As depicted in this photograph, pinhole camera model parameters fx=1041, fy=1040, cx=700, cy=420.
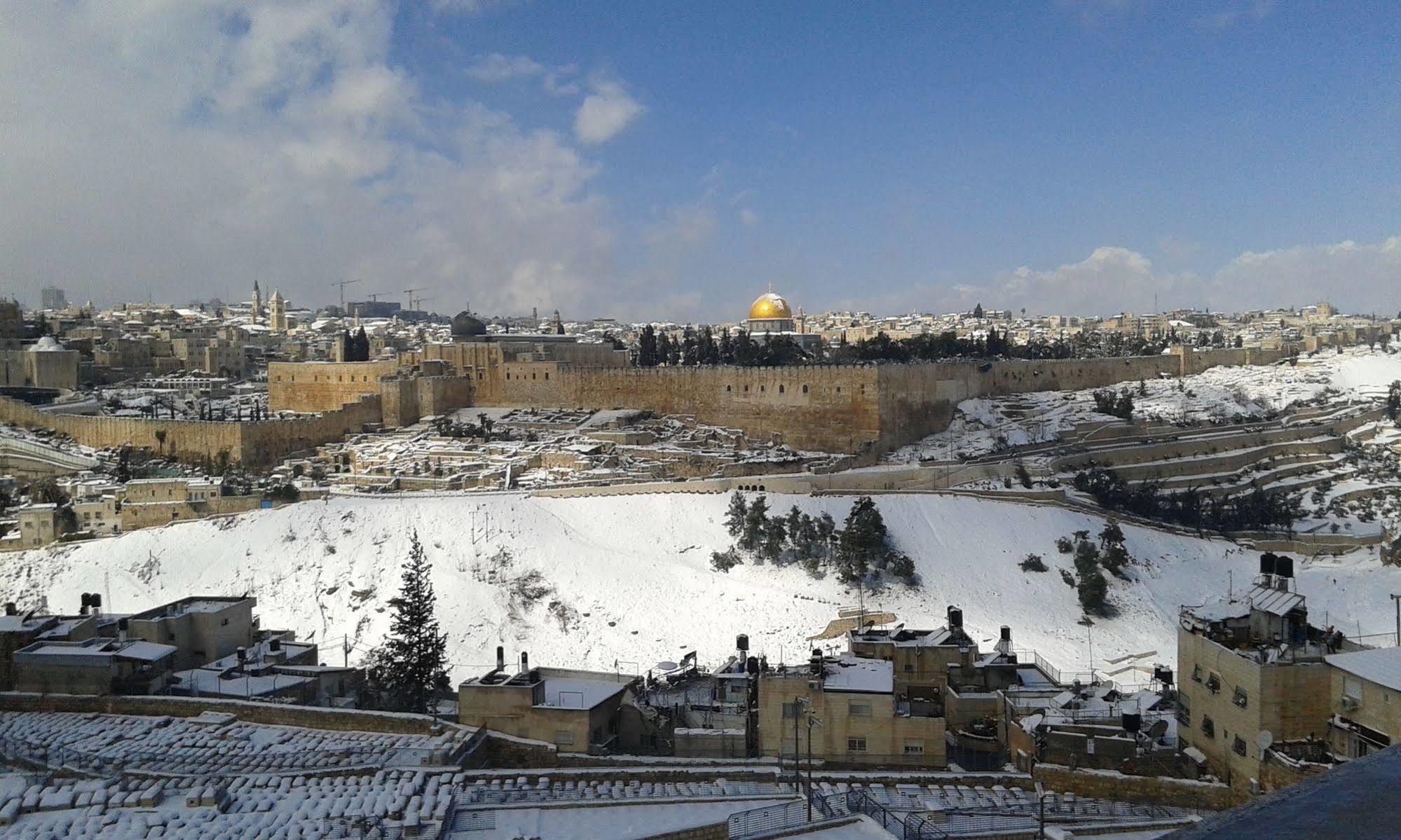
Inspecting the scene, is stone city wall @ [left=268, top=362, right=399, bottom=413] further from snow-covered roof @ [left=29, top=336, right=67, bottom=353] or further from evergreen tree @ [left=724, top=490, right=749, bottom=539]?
evergreen tree @ [left=724, top=490, right=749, bottom=539]

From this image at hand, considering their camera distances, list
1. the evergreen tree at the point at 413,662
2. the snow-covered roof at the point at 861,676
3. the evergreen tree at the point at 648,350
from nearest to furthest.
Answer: the snow-covered roof at the point at 861,676
the evergreen tree at the point at 413,662
the evergreen tree at the point at 648,350

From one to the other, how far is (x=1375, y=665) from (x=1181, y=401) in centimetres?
3316

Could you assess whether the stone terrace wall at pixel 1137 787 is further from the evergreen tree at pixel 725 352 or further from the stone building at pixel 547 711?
the evergreen tree at pixel 725 352

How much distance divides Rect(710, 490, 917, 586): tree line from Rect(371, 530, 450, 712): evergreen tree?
773 cm

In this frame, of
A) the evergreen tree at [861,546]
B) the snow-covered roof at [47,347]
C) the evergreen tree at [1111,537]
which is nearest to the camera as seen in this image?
the evergreen tree at [861,546]

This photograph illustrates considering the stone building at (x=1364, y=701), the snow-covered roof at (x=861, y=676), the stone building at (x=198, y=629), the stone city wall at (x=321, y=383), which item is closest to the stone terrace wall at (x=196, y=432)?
the stone city wall at (x=321, y=383)

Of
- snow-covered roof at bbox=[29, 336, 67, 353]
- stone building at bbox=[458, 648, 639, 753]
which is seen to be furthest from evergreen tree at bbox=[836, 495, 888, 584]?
snow-covered roof at bbox=[29, 336, 67, 353]

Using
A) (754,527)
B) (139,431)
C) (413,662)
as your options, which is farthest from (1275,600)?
(139,431)

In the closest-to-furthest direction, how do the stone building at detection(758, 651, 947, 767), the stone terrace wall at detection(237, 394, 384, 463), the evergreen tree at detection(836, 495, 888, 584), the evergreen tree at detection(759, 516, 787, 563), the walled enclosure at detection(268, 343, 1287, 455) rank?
the stone building at detection(758, 651, 947, 767), the evergreen tree at detection(836, 495, 888, 584), the evergreen tree at detection(759, 516, 787, 563), the stone terrace wall at detection(237, 394, 384, 463), the walled enclosure at detection(268, 343, 1287, 455)

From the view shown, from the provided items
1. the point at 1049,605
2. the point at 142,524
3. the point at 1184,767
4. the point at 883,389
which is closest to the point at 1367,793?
the point at 1184,767

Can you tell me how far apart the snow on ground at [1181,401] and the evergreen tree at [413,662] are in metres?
17.8

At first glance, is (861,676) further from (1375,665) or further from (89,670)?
(89,670)

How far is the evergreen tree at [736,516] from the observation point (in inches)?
915

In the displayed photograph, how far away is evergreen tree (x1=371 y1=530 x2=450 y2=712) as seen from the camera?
564 inches
